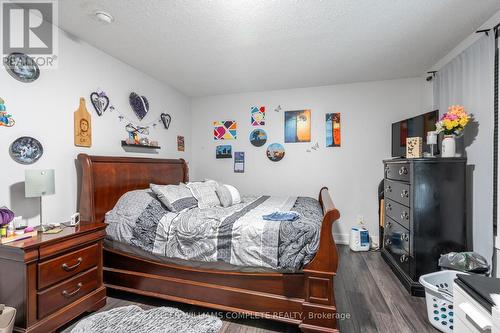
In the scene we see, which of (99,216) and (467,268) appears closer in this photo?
(467,268)

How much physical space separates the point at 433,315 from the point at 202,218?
1.92m

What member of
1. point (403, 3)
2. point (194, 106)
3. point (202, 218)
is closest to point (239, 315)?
point (202, 218)

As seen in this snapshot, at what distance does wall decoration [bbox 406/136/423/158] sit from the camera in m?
2.33

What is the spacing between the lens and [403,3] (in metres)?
1.74

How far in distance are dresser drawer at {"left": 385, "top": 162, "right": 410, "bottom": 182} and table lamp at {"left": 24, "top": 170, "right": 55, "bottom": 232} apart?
10.2 feet

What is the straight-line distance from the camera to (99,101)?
2.46 meters

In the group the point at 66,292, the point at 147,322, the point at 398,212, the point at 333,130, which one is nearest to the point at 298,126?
the point at 333,130

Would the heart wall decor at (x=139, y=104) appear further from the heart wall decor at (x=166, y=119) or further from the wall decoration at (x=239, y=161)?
the wall decoration at (x=239, y=161)

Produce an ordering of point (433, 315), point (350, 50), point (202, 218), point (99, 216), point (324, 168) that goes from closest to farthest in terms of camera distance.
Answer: point (433, 315), point (202, 218), point (99, 216), point (350, 50), point (324, 168)

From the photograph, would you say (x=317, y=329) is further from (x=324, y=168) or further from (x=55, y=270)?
(x=324, y=168)

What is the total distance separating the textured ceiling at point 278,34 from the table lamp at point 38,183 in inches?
50.8

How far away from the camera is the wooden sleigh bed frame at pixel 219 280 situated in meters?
1.62

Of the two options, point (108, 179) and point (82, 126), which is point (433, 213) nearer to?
point (108, 179)

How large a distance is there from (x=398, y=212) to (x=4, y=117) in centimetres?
360
